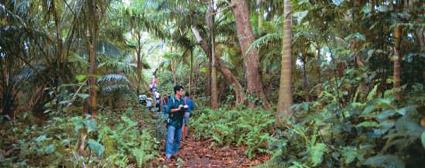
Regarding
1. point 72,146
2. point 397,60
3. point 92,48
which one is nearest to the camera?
point 397,60

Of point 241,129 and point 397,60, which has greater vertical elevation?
point 397,60

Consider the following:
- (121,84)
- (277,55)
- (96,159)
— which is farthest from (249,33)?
(96,159)

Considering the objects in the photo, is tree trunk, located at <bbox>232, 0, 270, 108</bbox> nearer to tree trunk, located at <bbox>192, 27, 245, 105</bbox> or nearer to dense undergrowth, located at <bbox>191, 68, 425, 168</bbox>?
tree trunk, located at <bbox>192, 27, 245, 105</bbox>

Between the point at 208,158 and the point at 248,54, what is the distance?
4.50 meters

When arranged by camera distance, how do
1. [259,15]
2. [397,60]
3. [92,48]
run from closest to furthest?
1. [397,60]
2. [92,48]
3. [259,15]

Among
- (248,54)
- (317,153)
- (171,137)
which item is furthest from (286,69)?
(248,54)

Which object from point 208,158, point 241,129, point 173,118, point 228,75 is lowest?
point 208,158

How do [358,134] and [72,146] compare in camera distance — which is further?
[72,146]

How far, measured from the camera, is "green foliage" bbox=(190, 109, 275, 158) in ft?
27.6

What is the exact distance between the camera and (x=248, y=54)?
40.3 feet

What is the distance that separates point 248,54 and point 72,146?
678 centimetres

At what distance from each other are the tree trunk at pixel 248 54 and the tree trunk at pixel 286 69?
329cm

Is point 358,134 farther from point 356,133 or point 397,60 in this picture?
point 397,60

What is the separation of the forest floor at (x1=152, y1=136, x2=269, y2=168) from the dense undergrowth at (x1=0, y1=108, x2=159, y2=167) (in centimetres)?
44
